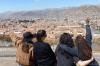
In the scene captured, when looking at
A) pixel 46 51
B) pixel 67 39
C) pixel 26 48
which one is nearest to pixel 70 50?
pixel 67 39

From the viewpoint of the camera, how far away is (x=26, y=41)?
10.7m

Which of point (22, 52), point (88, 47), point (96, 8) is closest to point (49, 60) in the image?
point (22, 52)

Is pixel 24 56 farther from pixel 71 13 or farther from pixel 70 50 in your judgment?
pixel 71 13

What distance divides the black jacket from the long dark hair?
35cm

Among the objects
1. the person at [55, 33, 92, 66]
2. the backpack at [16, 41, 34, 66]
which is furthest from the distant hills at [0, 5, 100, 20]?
the person at [55, 33, 92, 66]

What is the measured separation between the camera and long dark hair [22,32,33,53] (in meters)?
10.6

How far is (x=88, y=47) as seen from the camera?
28.4 ft

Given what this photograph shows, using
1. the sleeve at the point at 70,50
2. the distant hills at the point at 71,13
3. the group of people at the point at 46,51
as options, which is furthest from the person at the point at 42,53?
the distant hills at the point at 71,13

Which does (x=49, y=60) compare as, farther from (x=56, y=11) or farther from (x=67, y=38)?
(x=56, y=11)

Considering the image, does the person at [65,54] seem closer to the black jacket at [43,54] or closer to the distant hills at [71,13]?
the black jacket at [43,54]

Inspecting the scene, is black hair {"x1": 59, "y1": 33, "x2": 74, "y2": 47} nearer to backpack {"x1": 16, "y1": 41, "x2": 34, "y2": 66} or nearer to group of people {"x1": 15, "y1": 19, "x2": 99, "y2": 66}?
group of people {"x1": 15, "y1": 19, "x2": 99, "y2": 66}

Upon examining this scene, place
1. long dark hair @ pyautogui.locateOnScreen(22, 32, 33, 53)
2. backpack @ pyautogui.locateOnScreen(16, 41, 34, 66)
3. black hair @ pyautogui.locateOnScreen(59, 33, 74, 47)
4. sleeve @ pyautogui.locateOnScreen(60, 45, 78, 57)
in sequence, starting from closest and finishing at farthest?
1. sleeve @ pyautogui.locateOnScreen(60, 45, 78, 57)
2. black hair @ pyautogui.locateOnScreen(59, 33, 74, 47)
3. backpack @ pyautogui.locateOnScreen(16, 41, 34, 66)
4. long dark hair @ pyautogui.locateOnScreen(22, 32, 33, 53)

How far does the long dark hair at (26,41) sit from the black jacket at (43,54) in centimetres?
35

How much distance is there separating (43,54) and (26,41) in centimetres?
60
